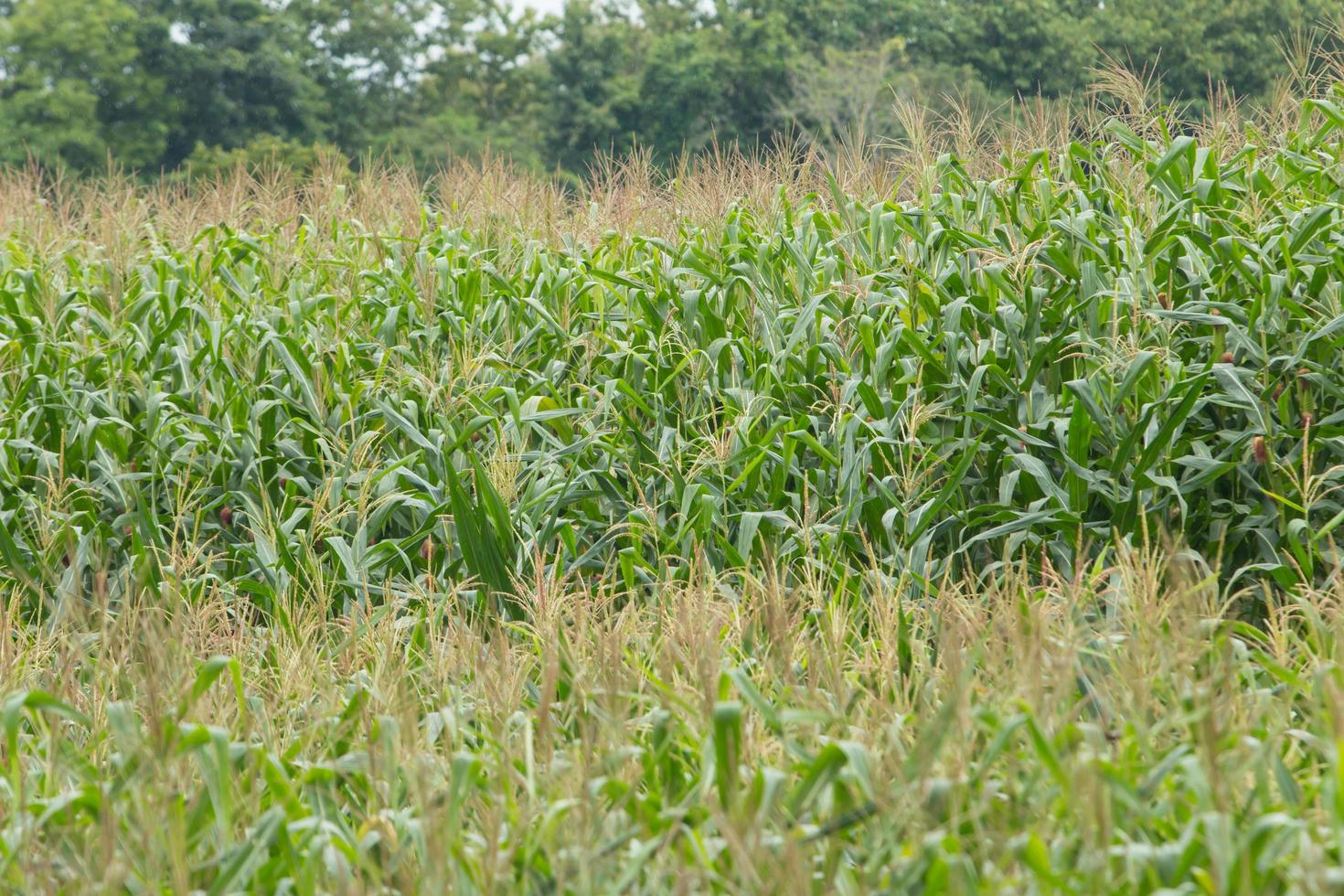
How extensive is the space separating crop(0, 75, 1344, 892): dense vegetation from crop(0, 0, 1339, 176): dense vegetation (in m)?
26.3

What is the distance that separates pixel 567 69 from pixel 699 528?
37.0 m

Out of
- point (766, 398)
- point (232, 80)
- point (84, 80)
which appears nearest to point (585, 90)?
point (232, 80)

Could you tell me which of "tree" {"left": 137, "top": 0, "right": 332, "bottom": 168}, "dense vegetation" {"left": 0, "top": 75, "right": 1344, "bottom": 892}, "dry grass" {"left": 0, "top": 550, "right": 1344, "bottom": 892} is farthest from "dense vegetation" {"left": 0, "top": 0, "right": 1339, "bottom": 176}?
"dry grass" {"left": 0, "top": 550, "right": 1344, "bottom": 892}

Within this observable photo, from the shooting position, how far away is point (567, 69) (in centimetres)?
3912

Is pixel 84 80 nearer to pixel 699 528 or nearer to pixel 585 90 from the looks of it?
pixel 585 90

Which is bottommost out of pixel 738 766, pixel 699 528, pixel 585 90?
pixel 699 528

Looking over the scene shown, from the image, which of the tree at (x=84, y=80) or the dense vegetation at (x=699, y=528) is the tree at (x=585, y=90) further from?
the dense vegetation at (x=699, y=528)

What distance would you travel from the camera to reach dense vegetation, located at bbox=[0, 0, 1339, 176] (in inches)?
1328

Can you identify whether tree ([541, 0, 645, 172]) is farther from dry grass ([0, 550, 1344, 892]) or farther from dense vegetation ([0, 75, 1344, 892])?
dry grass ([0, 550, 1344, 892])

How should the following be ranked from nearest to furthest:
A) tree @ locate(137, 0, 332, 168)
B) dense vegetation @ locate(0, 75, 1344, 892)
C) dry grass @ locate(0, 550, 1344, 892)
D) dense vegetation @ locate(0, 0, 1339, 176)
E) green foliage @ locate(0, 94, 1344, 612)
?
dry grass @ locate(0, 550, 1344, 892), dense vegetation @ locate(0, 75, 1344, 892), green foliage @ locate(0, 94, 1344, 612), dense vegetation @ locate(0, 0, 1339, 176), tree @ locate(137, 0, 332, 168)

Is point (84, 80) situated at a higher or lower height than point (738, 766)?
higher

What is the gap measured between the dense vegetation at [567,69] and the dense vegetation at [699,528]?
86.2ft

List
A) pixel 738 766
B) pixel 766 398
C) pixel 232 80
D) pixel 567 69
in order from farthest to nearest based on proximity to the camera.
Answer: pixel 567 69 → pixel 232 80 → pixel 766 398 → pixel 738 766

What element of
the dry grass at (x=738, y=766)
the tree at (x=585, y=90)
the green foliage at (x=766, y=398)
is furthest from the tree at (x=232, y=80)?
the dry grass at (x=738, y=766)
